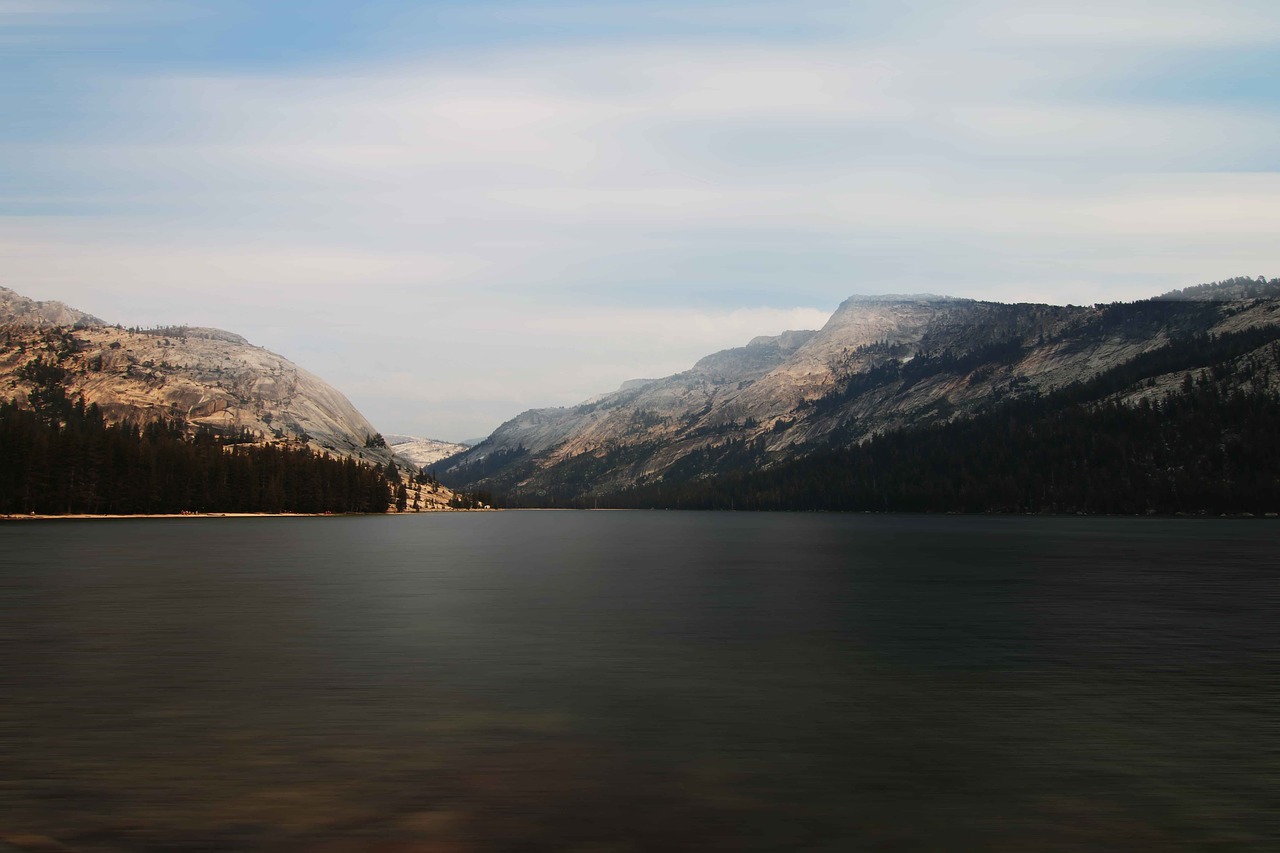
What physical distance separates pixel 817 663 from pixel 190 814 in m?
29.4

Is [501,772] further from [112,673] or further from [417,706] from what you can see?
[112,673]

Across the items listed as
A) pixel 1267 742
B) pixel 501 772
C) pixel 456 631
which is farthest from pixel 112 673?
pixel 1267 742

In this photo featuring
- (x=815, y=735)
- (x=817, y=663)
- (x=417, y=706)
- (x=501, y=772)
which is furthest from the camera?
(x=817, y=663)

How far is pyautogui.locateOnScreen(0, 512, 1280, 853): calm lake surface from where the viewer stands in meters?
20.3

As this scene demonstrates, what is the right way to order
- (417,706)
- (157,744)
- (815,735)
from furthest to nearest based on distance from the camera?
(417,706) → (815,735) → (157,744)

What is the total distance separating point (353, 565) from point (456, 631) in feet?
181

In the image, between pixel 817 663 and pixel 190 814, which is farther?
pixel 817 663

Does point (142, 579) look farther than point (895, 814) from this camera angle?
Yes

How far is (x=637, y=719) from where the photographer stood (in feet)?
103

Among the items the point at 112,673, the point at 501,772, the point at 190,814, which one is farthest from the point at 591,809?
the point at 112,673

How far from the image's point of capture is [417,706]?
3353cm

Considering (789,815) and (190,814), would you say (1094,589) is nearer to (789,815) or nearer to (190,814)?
(789,815)

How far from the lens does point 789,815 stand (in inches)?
827

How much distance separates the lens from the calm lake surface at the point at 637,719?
20312 mm
